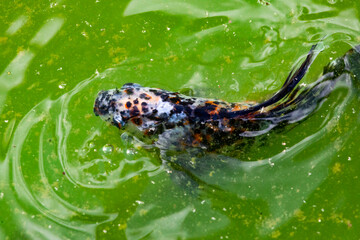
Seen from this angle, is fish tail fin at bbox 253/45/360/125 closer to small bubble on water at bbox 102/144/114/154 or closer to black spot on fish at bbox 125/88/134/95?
black spot on fish at bbox 125/88/134/95

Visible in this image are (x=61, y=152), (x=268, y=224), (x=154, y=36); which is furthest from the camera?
(x=154, y=36)

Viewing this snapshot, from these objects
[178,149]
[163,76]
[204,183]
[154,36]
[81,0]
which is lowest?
[204,183]

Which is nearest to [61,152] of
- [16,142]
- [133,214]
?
[16,142]

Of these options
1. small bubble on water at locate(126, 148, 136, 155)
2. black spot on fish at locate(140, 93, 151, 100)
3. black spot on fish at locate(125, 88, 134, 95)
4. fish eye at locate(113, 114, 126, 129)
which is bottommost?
small bubble on water at locate(126, 148, 136, 155)

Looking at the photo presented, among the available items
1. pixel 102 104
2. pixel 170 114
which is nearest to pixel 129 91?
pixel 102 104

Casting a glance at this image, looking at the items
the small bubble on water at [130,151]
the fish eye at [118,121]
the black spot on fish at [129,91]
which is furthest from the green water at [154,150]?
the black spot on fish at [129,91]

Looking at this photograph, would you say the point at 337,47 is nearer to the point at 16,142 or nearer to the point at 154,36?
the point at 154,36

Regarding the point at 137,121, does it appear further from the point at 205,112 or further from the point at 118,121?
the point at 205,112

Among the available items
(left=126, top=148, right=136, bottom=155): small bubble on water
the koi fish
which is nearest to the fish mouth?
the koi fish
